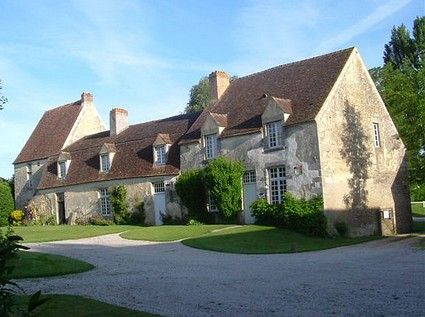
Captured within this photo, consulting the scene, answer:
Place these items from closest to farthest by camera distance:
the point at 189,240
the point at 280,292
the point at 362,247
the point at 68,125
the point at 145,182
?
the point at 280,292, the point at 362,247, the point at 189,240, the point at 145,182, the point at 68,125

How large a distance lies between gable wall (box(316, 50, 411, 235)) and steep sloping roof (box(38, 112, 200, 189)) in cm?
962

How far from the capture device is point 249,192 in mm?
27062

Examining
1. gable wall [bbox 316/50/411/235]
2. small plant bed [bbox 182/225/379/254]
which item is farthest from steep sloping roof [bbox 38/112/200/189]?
gable wall [bbox 316/50/411/235]

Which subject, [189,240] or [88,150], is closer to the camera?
[189,240]

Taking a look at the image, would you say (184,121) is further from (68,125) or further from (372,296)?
(372,296)

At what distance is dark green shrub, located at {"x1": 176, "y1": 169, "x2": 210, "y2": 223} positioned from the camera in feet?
93.9

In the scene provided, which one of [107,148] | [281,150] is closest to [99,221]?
[107,148]

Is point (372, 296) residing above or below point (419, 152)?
below

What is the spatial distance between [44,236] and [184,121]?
1154 cm

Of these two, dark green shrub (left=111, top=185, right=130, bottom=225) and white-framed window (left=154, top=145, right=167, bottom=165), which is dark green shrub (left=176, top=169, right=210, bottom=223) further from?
dark green shrub (left=111, top=185, right=130, bottom=225)

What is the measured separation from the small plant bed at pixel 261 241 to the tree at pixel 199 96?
35267 millimetres

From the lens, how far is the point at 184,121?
109ft

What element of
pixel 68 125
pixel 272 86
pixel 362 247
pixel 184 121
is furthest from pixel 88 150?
pixel 362 247

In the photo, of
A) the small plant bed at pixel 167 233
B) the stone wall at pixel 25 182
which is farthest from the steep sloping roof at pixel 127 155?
the small plant bed at pixel 167 233
